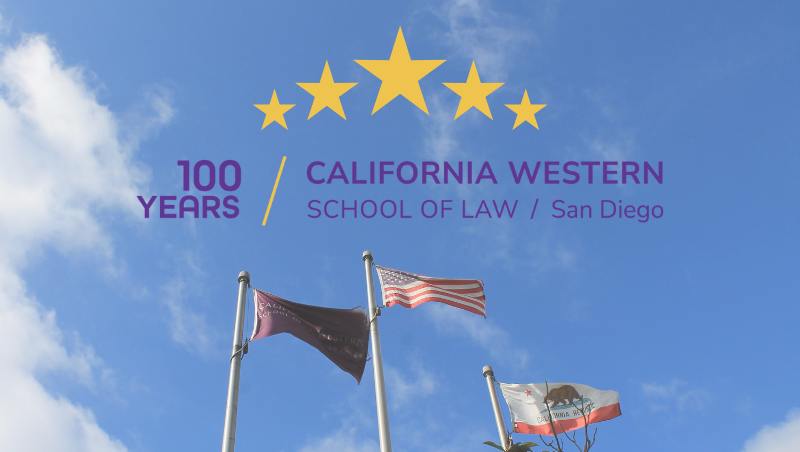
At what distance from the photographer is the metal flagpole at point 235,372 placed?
1399cm

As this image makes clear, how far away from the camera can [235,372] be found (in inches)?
594

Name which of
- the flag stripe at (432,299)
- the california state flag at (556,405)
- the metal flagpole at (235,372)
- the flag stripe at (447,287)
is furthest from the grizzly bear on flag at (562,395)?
the metal flagpole at (235,372)

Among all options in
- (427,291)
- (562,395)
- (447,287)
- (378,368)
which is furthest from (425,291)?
(562,395)

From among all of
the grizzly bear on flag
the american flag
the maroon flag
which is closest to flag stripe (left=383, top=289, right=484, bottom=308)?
the american flag

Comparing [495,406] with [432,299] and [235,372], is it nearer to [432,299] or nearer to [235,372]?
[432,299]

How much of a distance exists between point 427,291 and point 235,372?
5.32 meters

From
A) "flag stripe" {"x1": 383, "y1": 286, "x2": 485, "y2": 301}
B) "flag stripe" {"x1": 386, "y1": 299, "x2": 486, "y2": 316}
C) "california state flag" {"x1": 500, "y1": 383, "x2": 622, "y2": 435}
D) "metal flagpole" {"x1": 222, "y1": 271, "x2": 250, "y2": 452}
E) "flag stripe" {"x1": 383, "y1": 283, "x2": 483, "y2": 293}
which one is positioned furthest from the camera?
"california state flag" {"x1": 500, "y1": 383, "x2": 622, "y2": 435}

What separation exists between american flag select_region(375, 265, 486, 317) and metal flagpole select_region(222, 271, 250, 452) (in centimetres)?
339

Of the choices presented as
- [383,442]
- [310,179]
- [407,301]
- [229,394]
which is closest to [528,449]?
[383,442]

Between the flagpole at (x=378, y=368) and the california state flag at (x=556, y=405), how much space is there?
4.68 metres

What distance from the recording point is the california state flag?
19.6m

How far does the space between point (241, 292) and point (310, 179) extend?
6557 mm

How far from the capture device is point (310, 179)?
22641 millimetres

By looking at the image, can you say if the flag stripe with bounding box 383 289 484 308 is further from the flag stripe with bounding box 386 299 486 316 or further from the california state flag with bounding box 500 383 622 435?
the california state flag with bounding box 500 383 622 435
